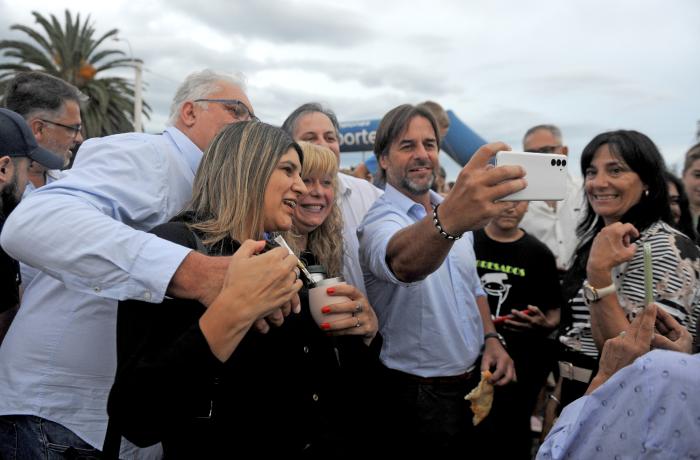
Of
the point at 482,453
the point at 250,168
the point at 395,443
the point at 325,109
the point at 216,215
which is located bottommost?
the point at 482,453

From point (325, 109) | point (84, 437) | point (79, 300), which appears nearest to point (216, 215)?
point (79, 300)

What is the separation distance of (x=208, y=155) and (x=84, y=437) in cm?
101

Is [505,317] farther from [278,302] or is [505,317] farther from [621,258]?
[278,302]

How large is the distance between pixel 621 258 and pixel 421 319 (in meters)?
0.95

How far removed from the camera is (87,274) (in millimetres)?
1416

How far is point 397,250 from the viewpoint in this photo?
1.96m

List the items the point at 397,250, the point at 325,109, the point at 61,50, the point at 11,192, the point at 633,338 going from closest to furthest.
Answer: the point at 633,338
the point at 397,250
the point at 11,192
the point at 325,109
the point at 61,50

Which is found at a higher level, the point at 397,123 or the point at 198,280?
the point at 397,123

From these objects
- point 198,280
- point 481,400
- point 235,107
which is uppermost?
point 235,107

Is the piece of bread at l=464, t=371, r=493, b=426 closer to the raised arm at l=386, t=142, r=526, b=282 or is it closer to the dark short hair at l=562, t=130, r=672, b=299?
→ the dark short hair at l=562, t=130, r=672, b=299

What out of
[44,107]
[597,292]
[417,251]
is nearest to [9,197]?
[44,107]

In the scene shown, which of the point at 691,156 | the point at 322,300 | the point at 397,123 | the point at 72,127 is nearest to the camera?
the point at 322,300

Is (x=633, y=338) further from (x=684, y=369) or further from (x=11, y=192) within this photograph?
(x=11, y=192)

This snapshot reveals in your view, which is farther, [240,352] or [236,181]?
[236,181]
